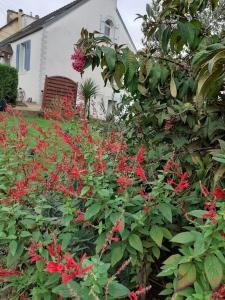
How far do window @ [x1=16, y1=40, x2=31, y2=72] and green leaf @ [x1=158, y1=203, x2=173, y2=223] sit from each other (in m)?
20.4

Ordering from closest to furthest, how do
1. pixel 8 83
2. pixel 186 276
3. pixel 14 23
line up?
pixel 186 276 → pixel 8 83 → pixel 14 23

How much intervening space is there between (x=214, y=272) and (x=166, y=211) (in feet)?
1.43

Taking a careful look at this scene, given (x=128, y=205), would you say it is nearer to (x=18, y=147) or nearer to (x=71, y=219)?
(x=71, y=219)

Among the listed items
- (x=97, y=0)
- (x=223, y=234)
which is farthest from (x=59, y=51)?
(x=223, y=234)

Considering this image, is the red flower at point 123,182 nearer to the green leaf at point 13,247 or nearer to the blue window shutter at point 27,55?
the green leaf at point 13,247

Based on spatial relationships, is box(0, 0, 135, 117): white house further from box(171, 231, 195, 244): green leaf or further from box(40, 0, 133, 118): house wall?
box(171, 231, 195, 244): green leaf

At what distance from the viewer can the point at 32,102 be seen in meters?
20.4

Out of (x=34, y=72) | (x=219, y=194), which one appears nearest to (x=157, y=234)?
(x=219, y=194)

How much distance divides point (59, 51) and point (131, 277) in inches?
757

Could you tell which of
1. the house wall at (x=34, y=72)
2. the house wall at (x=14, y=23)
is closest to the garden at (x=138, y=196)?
the house wall at (x=34, y=72)

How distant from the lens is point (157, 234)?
1.83 meters

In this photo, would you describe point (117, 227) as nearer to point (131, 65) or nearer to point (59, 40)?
point (131, 65)

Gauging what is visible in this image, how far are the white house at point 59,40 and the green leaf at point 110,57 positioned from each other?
17.2 metres

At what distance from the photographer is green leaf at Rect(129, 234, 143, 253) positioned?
174 centimetres
